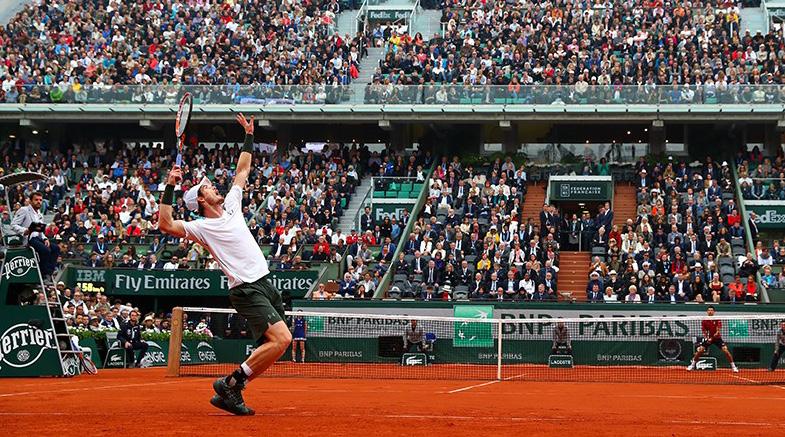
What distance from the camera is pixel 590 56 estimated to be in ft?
137

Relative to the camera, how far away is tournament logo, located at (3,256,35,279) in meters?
18.9

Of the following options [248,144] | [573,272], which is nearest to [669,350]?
[573,272]

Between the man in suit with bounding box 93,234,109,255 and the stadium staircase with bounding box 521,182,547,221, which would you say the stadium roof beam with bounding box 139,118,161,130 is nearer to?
the man in suit with bounding box 93,234,109,255

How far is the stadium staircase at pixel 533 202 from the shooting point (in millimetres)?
38728

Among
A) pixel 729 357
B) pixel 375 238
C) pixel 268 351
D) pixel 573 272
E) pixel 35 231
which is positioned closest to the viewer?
pixel 268 351

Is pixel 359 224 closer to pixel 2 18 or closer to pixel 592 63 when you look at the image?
pixel 592 63

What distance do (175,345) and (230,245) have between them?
39.5 feet

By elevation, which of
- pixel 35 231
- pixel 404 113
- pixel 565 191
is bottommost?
pixel 35 231

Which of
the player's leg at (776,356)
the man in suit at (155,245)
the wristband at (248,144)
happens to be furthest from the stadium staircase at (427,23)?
the wristband at (248,144)

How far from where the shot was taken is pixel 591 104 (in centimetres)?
3944

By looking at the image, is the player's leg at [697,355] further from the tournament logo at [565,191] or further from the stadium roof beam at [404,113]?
the stadium roof beam at [404,113]

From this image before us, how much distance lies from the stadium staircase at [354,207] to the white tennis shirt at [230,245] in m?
27.8

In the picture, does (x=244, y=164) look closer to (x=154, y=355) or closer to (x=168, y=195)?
(x=168, y=195)


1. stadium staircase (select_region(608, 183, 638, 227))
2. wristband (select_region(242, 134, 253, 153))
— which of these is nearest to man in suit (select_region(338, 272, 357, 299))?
stadium staircase (select_region(608, 183, 638, 227))
